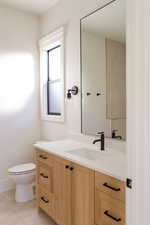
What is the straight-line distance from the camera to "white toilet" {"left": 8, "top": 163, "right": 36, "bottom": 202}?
2.78 m

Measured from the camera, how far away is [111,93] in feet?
7.30

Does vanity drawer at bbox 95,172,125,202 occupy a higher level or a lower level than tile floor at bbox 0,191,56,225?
higher

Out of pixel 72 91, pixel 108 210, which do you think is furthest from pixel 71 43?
pixel 108 210

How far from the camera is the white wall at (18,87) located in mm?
3193

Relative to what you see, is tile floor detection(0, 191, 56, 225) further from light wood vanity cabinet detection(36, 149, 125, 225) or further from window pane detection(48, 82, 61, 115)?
window pane detection(48, 82, 61, 115)

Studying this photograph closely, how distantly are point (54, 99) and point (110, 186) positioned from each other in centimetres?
213

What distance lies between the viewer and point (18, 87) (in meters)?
3.34

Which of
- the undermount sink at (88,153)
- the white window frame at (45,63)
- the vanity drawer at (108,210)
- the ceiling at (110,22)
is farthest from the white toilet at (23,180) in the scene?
the ceiling at (110,22)

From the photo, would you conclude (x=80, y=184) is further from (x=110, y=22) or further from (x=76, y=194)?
(x=110, y=22)

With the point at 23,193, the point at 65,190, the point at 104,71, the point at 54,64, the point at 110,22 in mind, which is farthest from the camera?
the point at 54,64

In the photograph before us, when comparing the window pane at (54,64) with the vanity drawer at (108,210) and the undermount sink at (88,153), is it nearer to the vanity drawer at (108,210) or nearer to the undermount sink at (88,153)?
the undermount sink at (88,153)

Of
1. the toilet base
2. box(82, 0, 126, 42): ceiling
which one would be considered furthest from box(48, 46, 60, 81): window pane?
the toilet base
